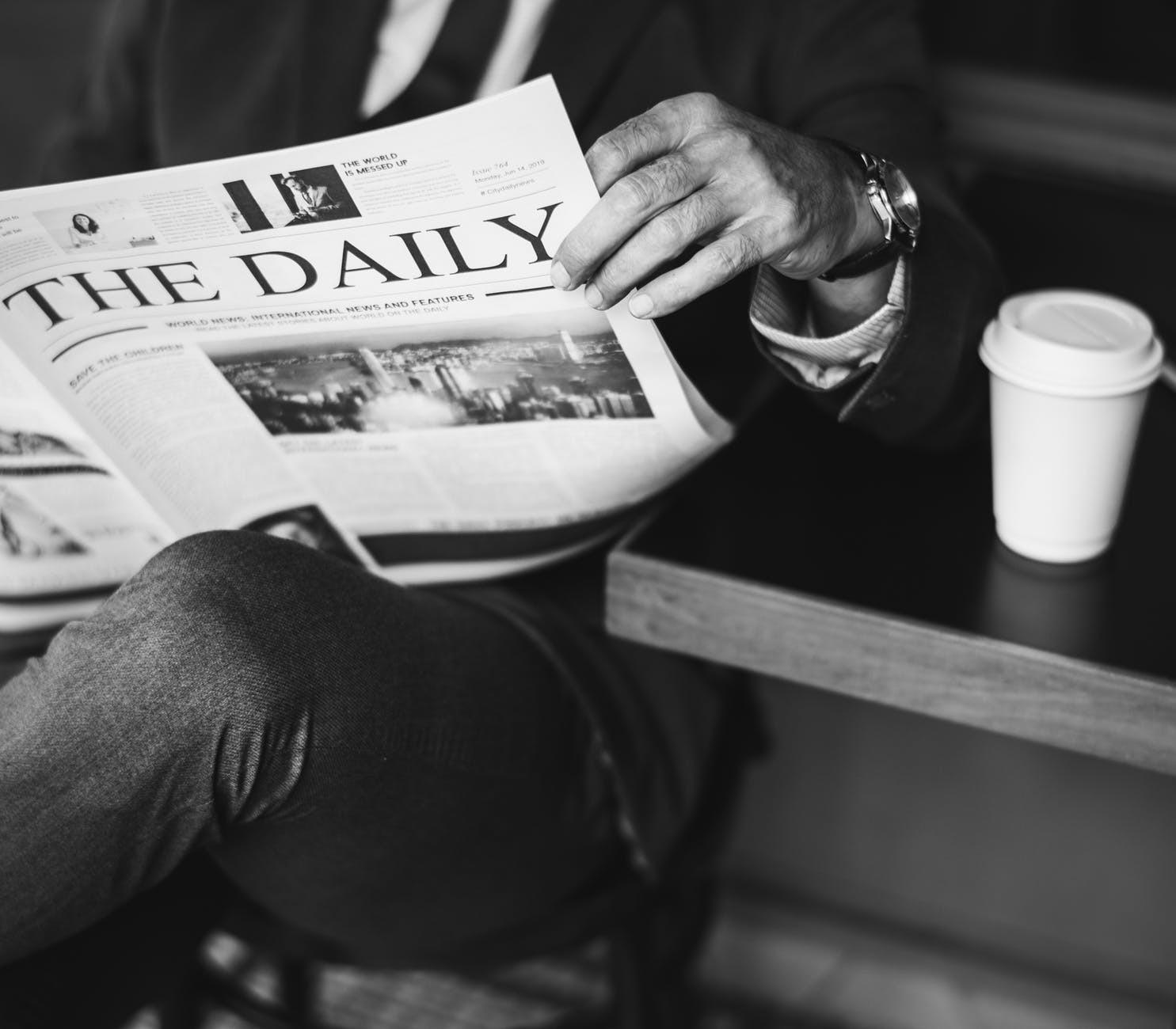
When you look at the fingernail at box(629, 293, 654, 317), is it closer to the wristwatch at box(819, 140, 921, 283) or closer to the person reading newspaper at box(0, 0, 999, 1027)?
the person reading newspaper at box(0, 0, 999, 1027)

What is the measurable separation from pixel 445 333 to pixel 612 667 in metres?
0.28

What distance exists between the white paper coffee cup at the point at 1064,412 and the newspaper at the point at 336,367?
156mm

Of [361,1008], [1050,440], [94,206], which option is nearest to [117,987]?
[94,206]

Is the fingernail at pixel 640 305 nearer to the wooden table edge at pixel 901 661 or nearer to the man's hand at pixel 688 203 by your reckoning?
the man's hand at pixel 688 203

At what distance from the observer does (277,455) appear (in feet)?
2.60

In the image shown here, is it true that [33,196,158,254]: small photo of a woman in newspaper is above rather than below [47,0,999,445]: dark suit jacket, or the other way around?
above

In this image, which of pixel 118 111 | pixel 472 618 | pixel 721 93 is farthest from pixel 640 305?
pixel 118 111

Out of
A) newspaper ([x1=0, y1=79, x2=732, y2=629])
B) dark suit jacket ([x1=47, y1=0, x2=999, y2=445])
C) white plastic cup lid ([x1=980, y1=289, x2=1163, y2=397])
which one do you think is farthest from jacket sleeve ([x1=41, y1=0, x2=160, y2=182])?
white plastic cup lid ([x1=980, y1=289, x2=1163, y2=397])

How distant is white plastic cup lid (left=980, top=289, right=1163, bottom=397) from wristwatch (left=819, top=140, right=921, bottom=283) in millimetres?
68

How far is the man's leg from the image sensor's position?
0.65 m

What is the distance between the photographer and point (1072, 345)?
64 cm

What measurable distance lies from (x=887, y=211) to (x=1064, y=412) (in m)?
0.15

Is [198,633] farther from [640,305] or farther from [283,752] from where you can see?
[640,305]

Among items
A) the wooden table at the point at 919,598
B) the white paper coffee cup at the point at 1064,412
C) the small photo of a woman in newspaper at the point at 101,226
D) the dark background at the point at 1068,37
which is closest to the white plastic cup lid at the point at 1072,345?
the white paper coffee cup at the point at 1064,412
